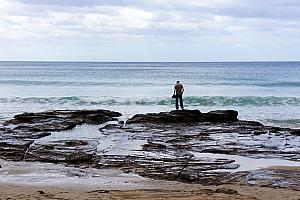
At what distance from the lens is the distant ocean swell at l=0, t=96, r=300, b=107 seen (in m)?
49.2

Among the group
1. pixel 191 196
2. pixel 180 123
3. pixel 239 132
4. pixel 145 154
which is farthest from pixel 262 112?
pixel 191 196

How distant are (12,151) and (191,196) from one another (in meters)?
9.21

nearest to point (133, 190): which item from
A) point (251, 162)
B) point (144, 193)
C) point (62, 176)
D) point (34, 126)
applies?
point (144, 193)

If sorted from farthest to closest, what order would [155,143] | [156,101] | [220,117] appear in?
1. [156,101]
2. [220,117]
3. [155,143]

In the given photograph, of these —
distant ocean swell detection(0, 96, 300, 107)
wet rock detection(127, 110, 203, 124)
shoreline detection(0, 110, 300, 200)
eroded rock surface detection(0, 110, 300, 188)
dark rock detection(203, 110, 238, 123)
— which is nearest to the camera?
shoreline detection(0, 110, 300, 200)

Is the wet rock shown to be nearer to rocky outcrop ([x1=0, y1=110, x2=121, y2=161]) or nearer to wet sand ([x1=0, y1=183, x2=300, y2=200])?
rocky outcrop ([x1=0, y1=110, x2=121, y2=161])

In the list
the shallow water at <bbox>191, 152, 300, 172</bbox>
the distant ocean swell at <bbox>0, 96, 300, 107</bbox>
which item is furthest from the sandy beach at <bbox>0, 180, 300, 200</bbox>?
the distant ocean swell at <bbox>0, 96, 300, 107</bbox>

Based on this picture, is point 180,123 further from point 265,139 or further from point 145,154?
point 145,154

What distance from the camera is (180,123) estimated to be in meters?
28.8

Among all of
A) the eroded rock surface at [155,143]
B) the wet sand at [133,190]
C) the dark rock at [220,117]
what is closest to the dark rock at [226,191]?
the wet sand at [133,190]

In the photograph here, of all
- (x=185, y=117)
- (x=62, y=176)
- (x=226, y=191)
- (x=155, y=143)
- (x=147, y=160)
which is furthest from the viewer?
(x=185, y=117)

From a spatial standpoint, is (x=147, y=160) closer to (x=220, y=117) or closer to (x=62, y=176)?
(x=62, y=176)

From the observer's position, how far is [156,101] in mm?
51625

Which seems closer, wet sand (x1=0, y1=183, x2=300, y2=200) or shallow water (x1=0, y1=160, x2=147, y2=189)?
wet sand (x1=0, y1=183, x2=300, y2=200)
